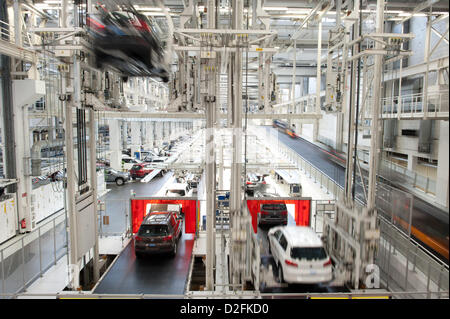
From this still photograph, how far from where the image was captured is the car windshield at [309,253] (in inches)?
203

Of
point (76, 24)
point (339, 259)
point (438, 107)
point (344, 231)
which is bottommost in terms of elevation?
point (339, 259)

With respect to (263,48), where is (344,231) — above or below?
below

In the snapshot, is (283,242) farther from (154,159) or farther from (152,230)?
(154,159)

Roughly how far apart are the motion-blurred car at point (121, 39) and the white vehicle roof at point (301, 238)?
4.34 m

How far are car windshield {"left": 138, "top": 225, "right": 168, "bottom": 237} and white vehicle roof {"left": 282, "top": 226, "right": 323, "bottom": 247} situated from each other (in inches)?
122

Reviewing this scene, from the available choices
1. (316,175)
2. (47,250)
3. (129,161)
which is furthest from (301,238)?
(129,161)

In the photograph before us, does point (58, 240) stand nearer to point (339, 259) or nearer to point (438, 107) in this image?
point (339, 259)

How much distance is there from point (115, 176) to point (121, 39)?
13162 millimetres

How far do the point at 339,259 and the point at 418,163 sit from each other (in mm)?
2079

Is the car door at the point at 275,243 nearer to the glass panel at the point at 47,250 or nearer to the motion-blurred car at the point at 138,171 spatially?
the glass panel at the point at 47,250

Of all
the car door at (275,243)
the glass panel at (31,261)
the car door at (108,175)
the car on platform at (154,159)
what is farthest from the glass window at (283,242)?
the car on platform at (154,159)

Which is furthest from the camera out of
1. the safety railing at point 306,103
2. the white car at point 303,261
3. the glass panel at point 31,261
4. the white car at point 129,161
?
the white car at point 129,161

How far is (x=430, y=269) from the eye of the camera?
4.73 meters

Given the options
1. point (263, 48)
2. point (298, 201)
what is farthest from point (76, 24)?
point (298, 201)
